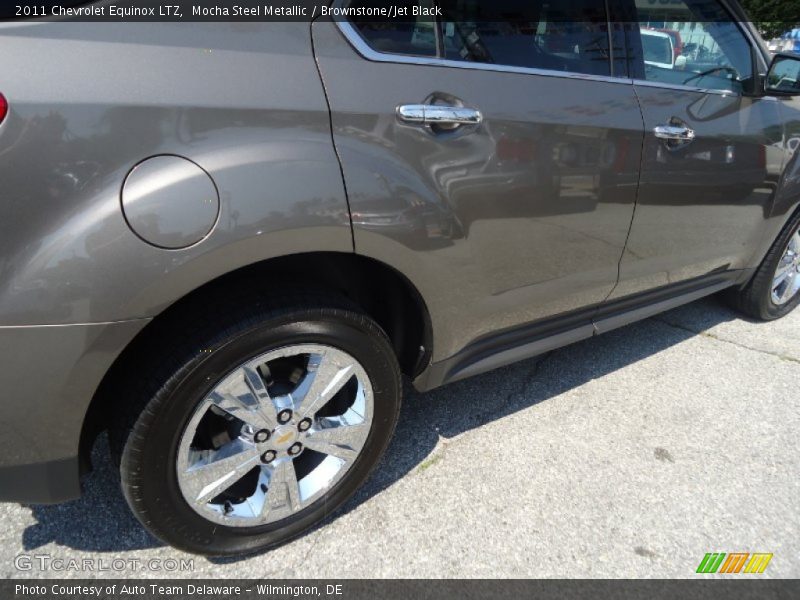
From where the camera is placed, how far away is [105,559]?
1741 millimetres

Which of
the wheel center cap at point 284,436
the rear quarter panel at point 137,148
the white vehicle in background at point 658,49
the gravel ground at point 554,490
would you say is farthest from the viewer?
the white vehicle in background at point 658,49

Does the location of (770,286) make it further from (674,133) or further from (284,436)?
(284,436)

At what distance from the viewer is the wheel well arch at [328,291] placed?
1498 mm

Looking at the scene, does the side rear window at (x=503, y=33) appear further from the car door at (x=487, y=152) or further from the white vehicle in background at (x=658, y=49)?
the white vehicle in background at (x=658, y=49)

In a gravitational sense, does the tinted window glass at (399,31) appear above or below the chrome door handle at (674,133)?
above

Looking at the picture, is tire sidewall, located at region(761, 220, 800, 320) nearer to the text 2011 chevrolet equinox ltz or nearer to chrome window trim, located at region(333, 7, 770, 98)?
the text 2011 chevrolet equinox ltz

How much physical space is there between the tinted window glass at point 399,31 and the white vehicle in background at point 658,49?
3.61 feet

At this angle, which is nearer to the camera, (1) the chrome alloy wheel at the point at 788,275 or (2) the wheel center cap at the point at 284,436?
(2) the wheel center cap at the point at 284,436

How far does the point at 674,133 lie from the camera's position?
224 centimetres

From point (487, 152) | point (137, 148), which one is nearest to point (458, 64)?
point (487, 152)

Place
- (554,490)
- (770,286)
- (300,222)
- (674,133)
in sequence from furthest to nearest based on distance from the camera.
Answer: (770,286)
(674,133)
(554,490)
(300,222)

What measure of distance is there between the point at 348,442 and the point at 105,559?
0.82 metres

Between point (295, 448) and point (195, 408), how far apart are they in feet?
1.27

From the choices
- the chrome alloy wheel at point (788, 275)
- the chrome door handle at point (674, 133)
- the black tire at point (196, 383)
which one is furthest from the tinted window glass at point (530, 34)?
the chrome alloy wheel at point (788, 275)
